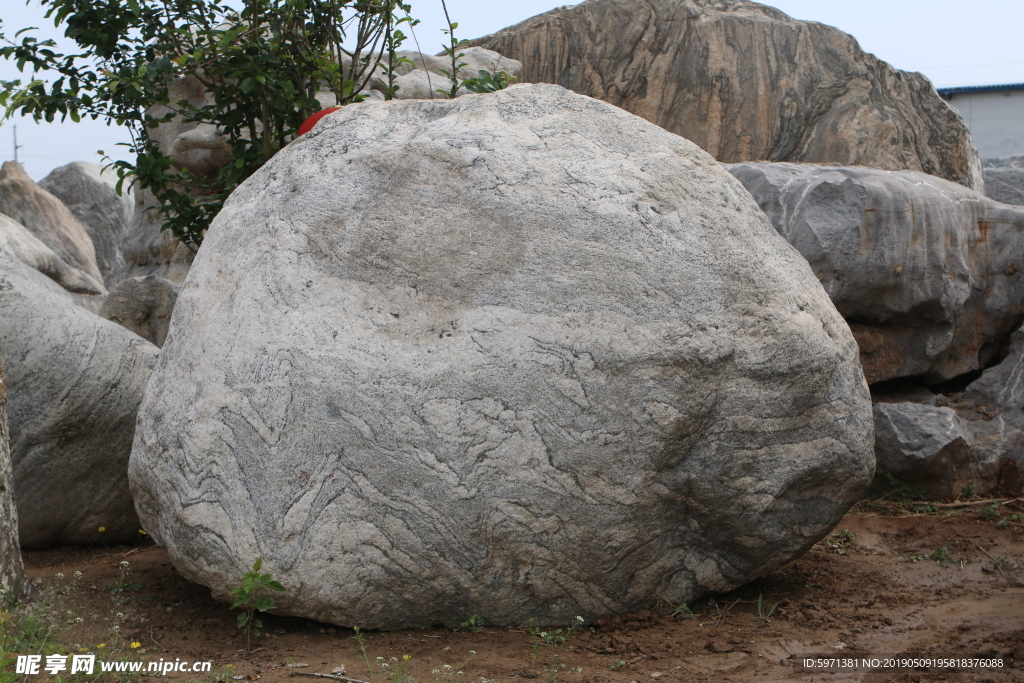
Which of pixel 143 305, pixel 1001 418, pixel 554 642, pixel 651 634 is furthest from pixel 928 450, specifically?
pixel 143 305

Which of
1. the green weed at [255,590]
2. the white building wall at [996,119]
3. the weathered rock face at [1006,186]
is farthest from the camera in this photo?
the white building wall at [996,119]

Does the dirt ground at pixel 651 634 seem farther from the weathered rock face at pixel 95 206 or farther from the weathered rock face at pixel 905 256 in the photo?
the weathered rock face at pixel 95 206

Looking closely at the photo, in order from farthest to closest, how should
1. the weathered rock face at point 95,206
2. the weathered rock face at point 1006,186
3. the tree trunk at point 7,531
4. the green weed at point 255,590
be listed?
the weathered rock face at point 95,206, the weathered rock face at point 1006,186, the tree trunk at point 7,531, the green weed at point 255,590

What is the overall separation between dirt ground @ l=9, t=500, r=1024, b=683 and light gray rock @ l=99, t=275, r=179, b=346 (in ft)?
6.01

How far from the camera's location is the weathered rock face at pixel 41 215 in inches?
411

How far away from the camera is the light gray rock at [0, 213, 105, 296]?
14.0 feet

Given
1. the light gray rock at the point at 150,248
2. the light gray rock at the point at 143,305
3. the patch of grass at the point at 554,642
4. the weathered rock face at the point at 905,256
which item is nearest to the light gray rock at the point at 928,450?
the weathered rock face at the point at 905,256

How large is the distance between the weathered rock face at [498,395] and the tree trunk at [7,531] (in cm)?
41

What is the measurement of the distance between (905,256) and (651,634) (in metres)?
3.01

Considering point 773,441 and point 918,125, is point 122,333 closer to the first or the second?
point 773,441

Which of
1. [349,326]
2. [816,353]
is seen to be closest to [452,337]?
[349,326]

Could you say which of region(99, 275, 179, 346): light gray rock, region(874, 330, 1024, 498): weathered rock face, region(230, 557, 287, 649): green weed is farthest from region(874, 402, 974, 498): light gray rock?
region(99, 275, 179, 346): light gray rock

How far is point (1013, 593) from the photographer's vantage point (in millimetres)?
Answer: 3377

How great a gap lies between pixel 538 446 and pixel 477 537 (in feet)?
1.15
